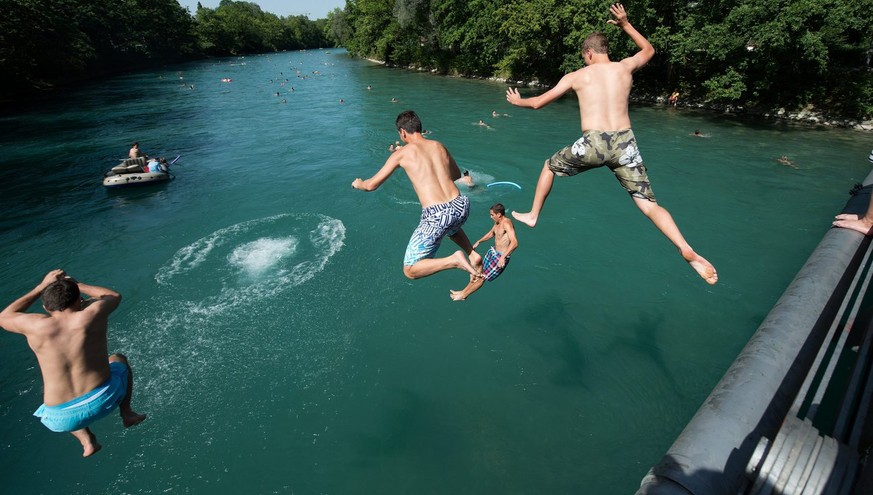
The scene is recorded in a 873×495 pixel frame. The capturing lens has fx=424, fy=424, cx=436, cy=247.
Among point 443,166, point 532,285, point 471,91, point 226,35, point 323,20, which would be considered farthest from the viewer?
point 323,20

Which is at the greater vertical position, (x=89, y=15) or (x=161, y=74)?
(x=89, y=15)

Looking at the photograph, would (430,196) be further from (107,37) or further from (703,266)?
(107,37)

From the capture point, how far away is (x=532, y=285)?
10.8 m

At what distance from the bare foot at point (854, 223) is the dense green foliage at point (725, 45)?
20175mm

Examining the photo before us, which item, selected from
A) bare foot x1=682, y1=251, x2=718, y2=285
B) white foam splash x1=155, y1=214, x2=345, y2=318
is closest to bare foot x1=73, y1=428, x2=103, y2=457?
white foam splash x1=155, y1=214, x2=345, y2=318

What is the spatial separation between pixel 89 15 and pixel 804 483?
84333 millimetres

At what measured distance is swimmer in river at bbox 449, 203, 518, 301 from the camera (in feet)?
18.4

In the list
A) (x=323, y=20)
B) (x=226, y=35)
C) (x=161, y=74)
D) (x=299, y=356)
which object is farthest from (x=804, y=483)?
(x=323, y=20)

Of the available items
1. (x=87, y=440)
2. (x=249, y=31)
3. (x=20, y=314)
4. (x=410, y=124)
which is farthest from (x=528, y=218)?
(x=249, y=31)

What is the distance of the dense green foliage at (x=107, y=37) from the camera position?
132 feet

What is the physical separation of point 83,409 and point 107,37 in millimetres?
82907

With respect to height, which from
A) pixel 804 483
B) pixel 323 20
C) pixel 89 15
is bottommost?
pixel 804 483

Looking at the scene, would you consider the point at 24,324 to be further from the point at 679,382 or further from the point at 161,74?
the point at 161,74

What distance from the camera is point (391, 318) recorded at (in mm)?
9680
